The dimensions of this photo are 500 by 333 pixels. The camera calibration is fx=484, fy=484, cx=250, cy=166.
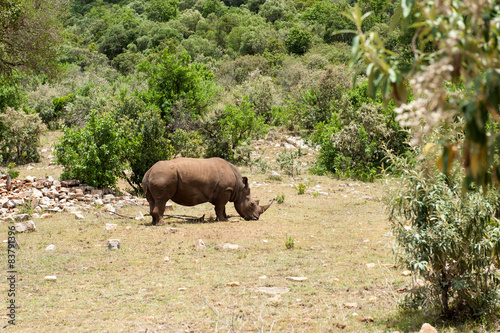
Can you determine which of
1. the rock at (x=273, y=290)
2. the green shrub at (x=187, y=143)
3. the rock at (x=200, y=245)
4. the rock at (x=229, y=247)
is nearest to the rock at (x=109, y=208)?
the rock at (x=200, y=245)

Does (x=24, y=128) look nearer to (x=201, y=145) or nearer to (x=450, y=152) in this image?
(x=201, y=145)

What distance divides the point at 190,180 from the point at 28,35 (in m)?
7.92

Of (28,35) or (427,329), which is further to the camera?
(28,35)

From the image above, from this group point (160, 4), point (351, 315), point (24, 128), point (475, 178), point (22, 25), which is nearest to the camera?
point (475, 178)

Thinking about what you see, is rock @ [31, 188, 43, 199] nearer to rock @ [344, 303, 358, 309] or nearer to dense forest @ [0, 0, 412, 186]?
dense forest @ [0, 0, 412, 186]

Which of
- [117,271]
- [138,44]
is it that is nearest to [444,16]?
[117,271]

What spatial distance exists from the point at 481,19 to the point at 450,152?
0.64 meters

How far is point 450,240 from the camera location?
4953mm

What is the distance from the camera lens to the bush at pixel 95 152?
537 inches

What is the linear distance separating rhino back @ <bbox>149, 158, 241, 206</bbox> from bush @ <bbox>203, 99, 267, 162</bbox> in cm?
830

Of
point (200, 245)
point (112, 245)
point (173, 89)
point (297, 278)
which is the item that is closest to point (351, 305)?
point (297, 278)

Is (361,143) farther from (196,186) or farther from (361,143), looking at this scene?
(196,186)

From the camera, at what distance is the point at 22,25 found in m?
14.9

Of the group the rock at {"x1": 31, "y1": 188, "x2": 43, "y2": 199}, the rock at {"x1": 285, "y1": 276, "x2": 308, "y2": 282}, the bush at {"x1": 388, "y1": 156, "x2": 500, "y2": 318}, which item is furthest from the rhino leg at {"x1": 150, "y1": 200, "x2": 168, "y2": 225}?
the bush at {"x1": 388, "y1": 156, "x2": 500, "y2": 318}
